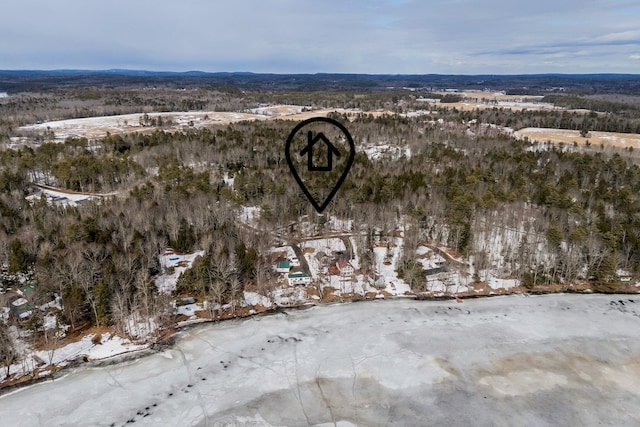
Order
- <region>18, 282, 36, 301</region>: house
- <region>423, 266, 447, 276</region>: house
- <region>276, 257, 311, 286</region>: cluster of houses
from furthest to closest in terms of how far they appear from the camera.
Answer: <region>423, 266, 447, 276</region>: house, <region>276, 257, 311, 286</region>: cluster of houses, <region>18, 282, 36, 301</region>: house

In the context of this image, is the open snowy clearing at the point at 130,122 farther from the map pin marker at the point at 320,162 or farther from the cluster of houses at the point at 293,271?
the cluster of houses at the point at 293,271

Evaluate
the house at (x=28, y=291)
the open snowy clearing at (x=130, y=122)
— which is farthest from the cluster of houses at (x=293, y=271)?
the open snowy clearing at (x=130, y=122)

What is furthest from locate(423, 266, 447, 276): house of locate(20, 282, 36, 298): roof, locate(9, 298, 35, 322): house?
locate(20, 282, 36, 298): roof

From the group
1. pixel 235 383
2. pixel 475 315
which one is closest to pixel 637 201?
pixel 475 315

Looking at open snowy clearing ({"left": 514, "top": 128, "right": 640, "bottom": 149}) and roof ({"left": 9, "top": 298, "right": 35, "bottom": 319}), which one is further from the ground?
open snowy clearing ({"left": 514, "top": 128, "right": 640, "bottom": 149})

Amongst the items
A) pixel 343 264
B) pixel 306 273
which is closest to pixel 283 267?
pixel 306 273

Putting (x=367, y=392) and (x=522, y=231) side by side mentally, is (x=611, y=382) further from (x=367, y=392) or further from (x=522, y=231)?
(x=522, y=231)

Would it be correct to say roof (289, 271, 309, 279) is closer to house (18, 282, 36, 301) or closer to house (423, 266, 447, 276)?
house (423, 266, 447, 276)
